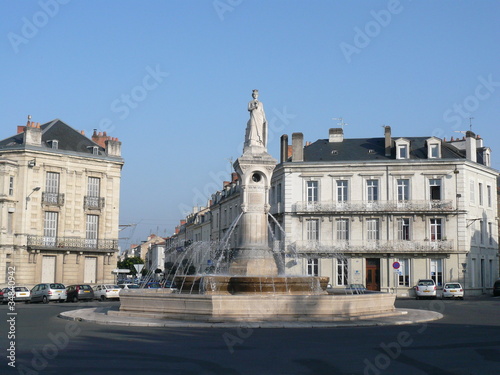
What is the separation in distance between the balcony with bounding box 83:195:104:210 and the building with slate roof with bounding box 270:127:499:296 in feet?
48.1

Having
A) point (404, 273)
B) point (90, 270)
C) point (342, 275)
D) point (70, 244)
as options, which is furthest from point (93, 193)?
point (404, 273)

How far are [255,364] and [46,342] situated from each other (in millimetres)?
5325

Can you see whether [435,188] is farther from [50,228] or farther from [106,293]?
[50,228]

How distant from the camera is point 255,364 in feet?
35.4

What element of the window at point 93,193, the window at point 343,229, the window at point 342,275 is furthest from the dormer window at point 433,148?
the window at point 93,193

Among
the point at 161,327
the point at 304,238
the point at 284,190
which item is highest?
the point at 284,190

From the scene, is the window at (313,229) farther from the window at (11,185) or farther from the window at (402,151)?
the window at (11,185)

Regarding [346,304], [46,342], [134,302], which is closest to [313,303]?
[346,304]

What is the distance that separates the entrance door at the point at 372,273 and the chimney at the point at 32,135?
27.9m

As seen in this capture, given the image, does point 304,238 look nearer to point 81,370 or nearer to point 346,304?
point 346,304

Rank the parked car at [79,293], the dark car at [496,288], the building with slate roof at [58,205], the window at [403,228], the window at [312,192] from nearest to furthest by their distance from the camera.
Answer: the parked car at [79,293], the building with slate roof at [58,205], the window at [403,228], the dark car at [496,288], the window at [312,192]

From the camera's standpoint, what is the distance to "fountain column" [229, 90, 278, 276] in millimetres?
22078

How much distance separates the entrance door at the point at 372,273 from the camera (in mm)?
49844

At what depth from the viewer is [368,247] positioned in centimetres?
4972
